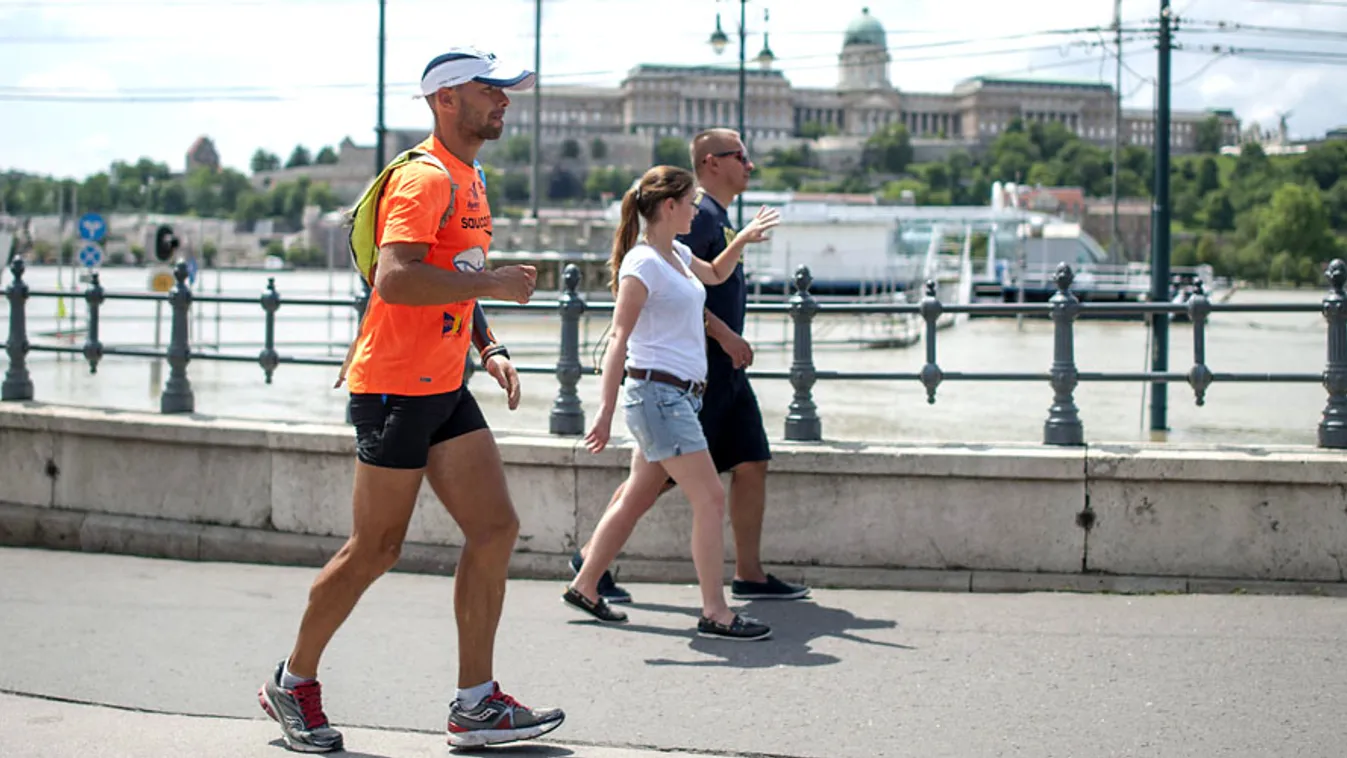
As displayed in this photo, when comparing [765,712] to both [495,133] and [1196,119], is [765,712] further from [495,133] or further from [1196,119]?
[1196,119]

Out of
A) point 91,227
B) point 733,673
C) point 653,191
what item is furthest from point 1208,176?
point 733,673

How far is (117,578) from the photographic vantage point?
299 inches

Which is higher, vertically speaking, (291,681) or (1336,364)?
(1336,364)

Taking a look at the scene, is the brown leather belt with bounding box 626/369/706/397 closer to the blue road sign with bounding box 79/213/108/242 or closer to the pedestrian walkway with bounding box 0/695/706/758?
the pedestrian walkway with bounding box 0/695/706/758

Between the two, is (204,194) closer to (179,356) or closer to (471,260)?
(179,356)

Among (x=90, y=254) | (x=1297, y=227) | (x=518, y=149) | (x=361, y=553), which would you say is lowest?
(x=361, y=553)

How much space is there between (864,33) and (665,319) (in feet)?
569

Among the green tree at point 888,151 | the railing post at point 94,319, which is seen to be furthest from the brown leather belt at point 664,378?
the green tree at point 888,151

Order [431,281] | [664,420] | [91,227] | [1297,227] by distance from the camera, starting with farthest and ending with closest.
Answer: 1. [1297,227]
2. [91,227]
3. [664,420]
4. [431,281]

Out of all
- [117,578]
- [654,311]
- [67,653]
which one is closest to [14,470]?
[117,578]

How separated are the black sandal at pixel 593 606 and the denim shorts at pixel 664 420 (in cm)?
72

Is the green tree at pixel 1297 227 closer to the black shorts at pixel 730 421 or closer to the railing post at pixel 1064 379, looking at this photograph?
the railing post at pixel 1064 379

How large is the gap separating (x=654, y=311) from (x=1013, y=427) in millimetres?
9589

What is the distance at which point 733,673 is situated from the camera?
557 centimetres
